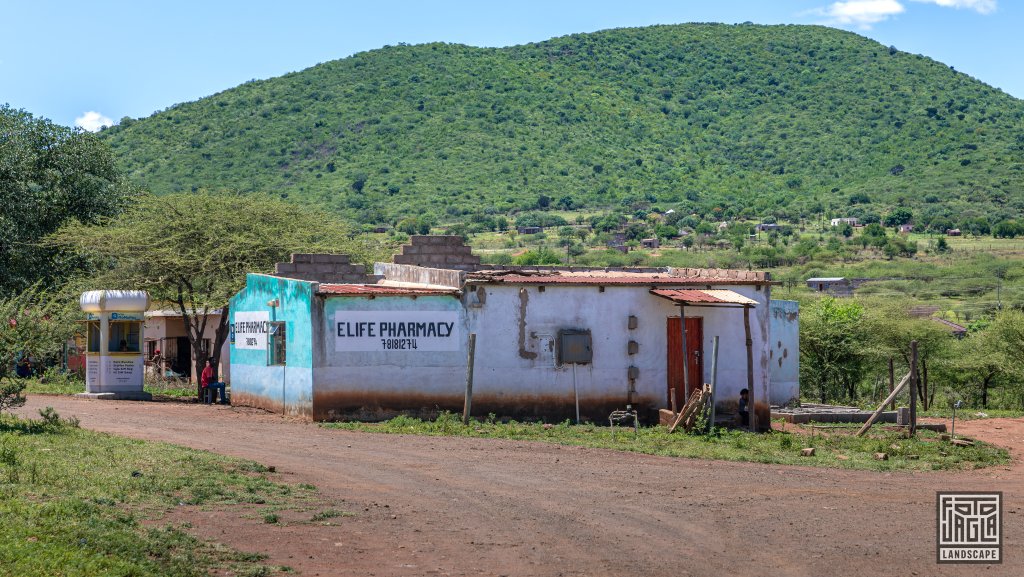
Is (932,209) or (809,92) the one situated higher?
(809,92)

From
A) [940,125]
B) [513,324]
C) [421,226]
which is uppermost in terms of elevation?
[940,125]

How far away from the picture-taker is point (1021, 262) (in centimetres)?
9094

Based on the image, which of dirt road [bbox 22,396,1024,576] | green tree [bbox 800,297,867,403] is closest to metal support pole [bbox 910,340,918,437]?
dirt road [bbox 22,396,1024,576]

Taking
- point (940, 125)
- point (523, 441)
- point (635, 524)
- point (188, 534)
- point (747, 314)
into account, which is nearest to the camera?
point (188, 534)

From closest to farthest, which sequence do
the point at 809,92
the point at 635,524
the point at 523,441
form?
the point at 635,524 < the point at 523,441 < the point at 809,92

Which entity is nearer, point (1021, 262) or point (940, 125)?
point (1021, 262)

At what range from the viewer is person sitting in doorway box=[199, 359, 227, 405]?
3016 cm

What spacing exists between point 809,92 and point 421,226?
60493 millimetres

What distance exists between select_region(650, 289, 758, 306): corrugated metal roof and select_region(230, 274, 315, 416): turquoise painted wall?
732 centimetres

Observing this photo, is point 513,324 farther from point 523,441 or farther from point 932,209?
point 932,209

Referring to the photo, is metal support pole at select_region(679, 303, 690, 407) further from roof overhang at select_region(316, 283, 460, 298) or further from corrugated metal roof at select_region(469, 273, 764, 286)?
roof overhang at select_region(316, 283, 460, 298)

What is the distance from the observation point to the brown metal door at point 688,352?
25438 millimetres

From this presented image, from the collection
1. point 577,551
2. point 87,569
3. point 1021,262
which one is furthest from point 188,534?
point 1021,262

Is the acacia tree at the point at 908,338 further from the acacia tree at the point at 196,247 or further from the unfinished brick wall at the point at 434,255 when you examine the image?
the acacia tree at the point at 196,247
